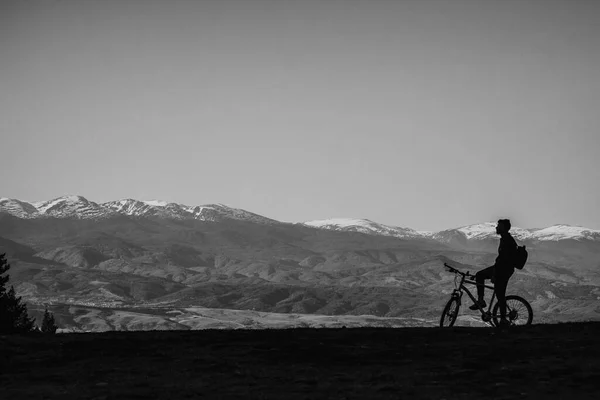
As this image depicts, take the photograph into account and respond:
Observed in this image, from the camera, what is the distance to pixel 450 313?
91.5 ft

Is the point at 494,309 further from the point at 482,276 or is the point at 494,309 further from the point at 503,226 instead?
the point at 503,226

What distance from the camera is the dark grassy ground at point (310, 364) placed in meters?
17.7

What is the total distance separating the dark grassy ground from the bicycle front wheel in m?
0.57

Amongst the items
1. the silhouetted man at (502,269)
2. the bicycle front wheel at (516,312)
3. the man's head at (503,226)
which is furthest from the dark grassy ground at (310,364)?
the man's head at (503,226)

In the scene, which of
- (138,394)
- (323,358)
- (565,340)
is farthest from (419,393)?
(565,340)

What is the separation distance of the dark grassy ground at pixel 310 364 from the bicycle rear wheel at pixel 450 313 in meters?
1.47

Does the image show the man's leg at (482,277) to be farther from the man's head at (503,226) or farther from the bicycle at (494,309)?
the man's head at (503,226)

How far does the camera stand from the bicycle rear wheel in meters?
27.4

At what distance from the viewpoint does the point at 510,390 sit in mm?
17234

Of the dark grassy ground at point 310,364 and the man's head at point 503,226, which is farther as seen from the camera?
the man's head at point 503,226

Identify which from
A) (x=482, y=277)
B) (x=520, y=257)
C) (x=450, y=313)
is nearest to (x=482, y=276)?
(x=482, y=277)

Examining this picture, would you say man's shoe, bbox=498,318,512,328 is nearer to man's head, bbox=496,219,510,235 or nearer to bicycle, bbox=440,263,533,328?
bicycle, bbox=440,263,533,328

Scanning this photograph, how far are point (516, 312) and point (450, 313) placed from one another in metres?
2.34

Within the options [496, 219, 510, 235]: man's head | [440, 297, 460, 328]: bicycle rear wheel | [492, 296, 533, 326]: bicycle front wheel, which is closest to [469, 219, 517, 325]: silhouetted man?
[496, 219, 510, 235]: man's head
